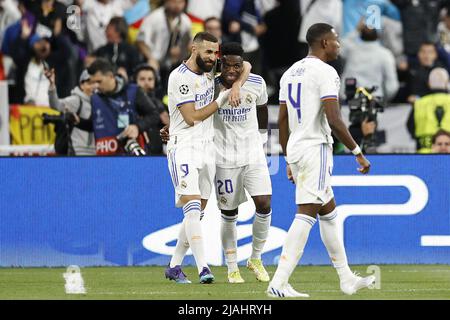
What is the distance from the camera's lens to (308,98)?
10.8 m

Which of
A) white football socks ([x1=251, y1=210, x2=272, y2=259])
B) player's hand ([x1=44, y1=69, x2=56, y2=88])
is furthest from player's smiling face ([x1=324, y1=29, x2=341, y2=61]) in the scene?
player's hand ([x1=44, y1=69, x2=56, y2=88])

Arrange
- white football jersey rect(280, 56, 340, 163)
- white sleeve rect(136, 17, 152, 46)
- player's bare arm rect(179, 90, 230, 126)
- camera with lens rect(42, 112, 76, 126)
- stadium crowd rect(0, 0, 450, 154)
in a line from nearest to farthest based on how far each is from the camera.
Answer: white football jersey rect(280, 56, 340, 163) < player's bare arm rect(179, 90, 230, 126) < camera with lens rect(42, 112, 76, 126) < stadium crowd rect(0, 0, 450, 154) < white sleeve rect(136, 17, 152, 46)

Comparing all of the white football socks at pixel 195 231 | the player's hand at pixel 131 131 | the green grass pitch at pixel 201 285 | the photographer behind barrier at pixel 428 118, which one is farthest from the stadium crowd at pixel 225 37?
the white football socks at pixel 195 231

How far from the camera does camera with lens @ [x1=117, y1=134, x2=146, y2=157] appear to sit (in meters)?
16.1

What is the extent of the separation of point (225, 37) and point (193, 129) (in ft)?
23.0

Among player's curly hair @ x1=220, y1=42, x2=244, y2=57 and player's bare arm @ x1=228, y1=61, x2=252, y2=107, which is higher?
player's curly hair @ x1=220, y1=42, x2=244, y2=57

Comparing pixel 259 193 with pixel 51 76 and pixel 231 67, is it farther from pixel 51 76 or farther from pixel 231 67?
pixel 51 76

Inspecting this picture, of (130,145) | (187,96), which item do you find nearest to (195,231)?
(187,96)

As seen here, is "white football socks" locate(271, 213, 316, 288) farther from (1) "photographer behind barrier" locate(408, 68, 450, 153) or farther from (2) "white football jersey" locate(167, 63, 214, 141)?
(1) "photographer behind barrier" locate(408, 68, 450, 153)

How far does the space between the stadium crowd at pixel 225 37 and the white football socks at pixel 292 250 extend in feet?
26.1

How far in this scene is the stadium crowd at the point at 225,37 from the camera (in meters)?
18.8

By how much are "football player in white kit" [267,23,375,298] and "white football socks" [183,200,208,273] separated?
183 cm

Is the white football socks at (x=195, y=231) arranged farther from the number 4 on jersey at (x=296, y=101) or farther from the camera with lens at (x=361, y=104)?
the camera with lens at (x=361, y=104)

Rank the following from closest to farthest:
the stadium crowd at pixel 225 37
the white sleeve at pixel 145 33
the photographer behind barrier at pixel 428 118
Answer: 1. the photographer behind barrier at pixel 428 118
2. the stadium crowd at pixel 225 37
3. the white sleeve at pixel 145 33
